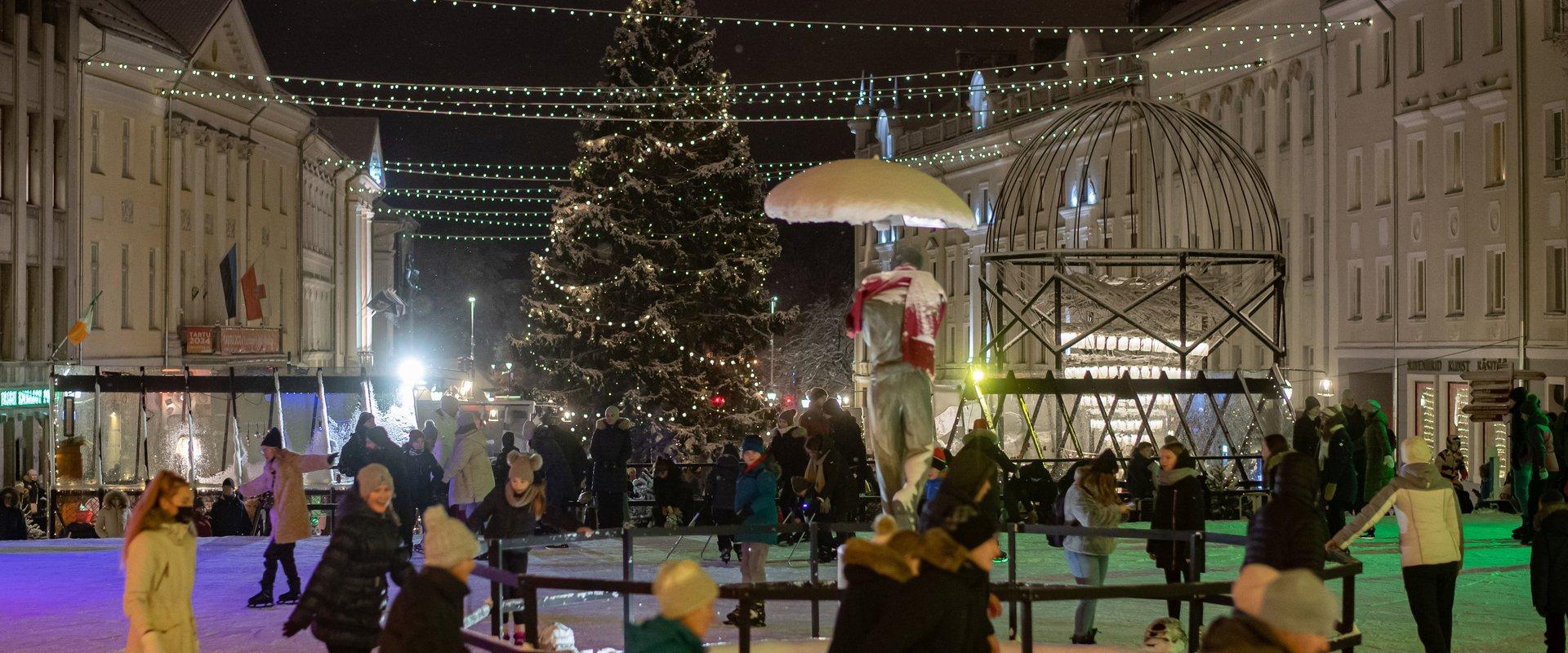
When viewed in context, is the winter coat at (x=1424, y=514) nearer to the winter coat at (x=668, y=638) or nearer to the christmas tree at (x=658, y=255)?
the winter coat at (x=668, y=638)

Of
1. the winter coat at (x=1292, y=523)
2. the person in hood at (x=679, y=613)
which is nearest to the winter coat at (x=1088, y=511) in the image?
the winter coat at (x=1292, y=523)

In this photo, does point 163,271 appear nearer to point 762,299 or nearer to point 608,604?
point 762,299

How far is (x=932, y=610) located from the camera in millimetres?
6316

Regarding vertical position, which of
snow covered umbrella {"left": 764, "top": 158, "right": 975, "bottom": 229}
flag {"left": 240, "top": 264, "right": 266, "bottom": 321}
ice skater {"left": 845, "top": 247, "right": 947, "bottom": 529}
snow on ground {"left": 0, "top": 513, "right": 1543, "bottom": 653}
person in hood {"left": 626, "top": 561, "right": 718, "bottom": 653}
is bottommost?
snow on ground {"left": 0, "top": 513, "right": 1543, "bottom": 653}

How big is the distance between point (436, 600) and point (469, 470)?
11.0m

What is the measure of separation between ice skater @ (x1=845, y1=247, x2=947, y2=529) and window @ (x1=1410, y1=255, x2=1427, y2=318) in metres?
29.4

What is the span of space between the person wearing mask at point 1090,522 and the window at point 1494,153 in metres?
23.2

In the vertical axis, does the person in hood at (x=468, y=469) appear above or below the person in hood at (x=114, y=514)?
above

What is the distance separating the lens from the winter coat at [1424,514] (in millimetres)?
11461

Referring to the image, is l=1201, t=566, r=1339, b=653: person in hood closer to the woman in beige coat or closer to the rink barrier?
the rink barrier

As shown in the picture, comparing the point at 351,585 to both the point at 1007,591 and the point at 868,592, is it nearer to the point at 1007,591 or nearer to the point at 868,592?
the point at 1007,591

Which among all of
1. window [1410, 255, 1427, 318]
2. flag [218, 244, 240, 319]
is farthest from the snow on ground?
flag [218, 244, 240, 319]

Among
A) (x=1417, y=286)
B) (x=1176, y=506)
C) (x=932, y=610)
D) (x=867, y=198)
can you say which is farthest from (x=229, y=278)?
(x=932, y=610)

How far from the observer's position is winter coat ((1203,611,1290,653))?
5.41 metres
